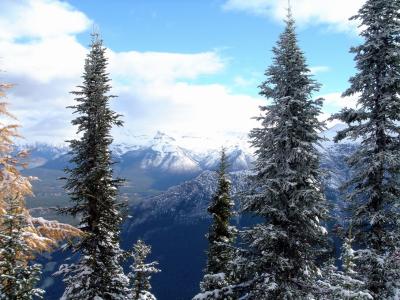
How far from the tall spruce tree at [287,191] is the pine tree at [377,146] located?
1.86m

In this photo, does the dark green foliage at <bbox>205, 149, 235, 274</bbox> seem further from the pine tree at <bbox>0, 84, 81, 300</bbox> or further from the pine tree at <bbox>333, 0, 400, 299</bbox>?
the pine tree at <bbox>0, 84, 81, 300</bbox>

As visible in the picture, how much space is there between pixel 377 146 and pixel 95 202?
15899mm

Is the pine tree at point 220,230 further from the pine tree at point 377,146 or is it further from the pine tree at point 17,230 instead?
the pine tree at point 17,230

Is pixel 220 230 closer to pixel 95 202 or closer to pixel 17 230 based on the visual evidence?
pixel 95 202

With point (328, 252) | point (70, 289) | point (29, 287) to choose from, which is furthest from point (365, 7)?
point (70, 289)

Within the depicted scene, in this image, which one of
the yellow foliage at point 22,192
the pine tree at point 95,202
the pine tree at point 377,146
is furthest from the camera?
the pine tree at point 95,202

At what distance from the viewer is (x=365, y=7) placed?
67.2 feet

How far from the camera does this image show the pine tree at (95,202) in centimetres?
2372

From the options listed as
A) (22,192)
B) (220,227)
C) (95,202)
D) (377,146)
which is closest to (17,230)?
(22,192)

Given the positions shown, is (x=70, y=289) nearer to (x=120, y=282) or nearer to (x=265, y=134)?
(x=120, y=282)

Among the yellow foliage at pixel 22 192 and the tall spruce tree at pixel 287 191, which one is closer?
the yellow foliage at pixel 22 192

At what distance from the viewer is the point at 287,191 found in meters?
20.4

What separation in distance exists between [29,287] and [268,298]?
11302 mm

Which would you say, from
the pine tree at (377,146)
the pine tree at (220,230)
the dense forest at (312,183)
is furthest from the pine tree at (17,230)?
the pine tree at (220,230)
